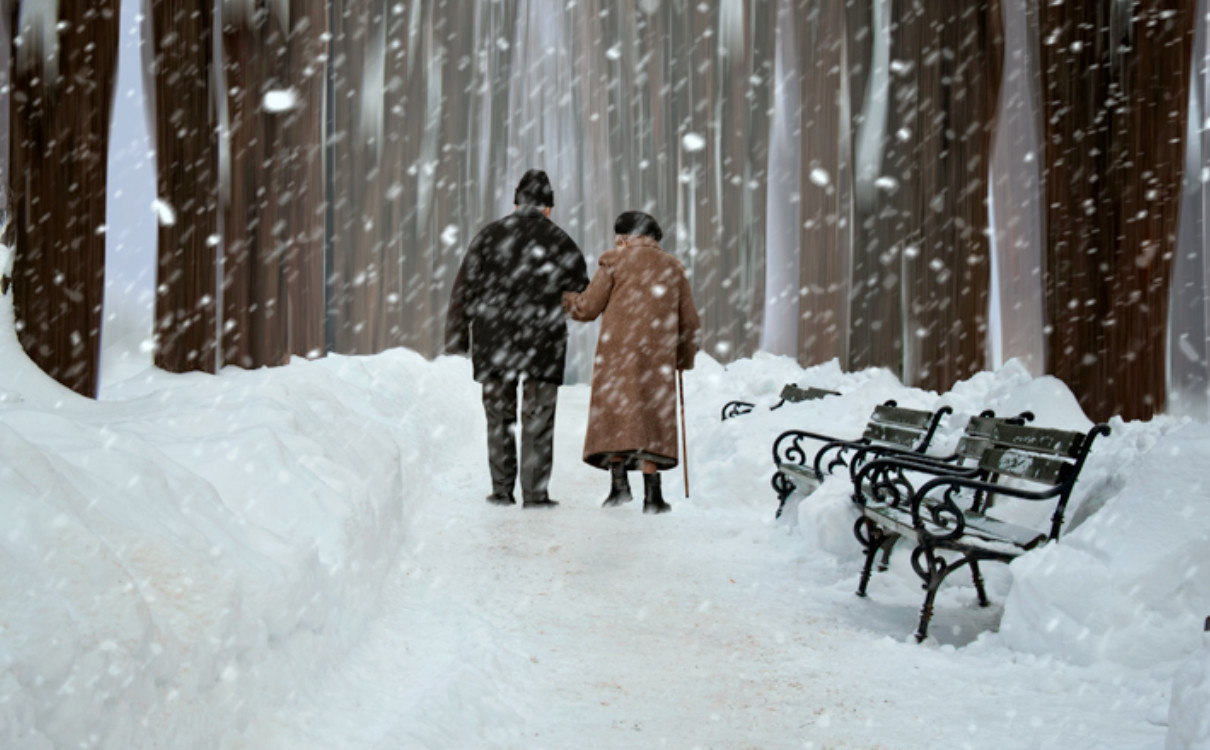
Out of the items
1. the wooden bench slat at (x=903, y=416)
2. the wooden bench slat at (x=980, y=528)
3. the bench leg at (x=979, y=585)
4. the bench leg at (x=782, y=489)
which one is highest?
the wooden bench slat at (x=903, y=416)

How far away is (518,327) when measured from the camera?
632 centimetres

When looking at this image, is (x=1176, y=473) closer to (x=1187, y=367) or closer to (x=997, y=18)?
(x=1187, y=367)

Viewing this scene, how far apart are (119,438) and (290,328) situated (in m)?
8.25

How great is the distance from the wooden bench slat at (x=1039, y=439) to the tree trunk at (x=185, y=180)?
624 centimetres

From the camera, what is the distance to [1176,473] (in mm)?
3256

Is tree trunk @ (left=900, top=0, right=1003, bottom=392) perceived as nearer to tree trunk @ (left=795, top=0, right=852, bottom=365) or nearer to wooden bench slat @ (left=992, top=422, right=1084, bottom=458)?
tree trunk @ (left=795, top=0, right=852, bottom=365)

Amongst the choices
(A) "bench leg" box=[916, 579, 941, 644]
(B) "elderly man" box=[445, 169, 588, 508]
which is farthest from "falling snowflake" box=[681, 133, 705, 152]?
(A) "bench leg" box=[916, 579, 941, 644]

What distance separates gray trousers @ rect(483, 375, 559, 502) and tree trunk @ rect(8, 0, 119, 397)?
8.04ft

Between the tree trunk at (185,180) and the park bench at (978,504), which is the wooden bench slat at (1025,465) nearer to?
the park bench at (978,504)

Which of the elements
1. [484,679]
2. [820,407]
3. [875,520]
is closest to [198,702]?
[484,679]

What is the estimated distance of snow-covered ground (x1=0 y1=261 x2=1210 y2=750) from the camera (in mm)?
1978

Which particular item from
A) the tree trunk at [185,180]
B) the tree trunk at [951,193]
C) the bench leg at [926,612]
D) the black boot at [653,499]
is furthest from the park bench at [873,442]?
the tree trunk at [185,180]

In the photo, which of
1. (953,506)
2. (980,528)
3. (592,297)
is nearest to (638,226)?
(592,297)

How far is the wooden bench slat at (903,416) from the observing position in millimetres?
5426
